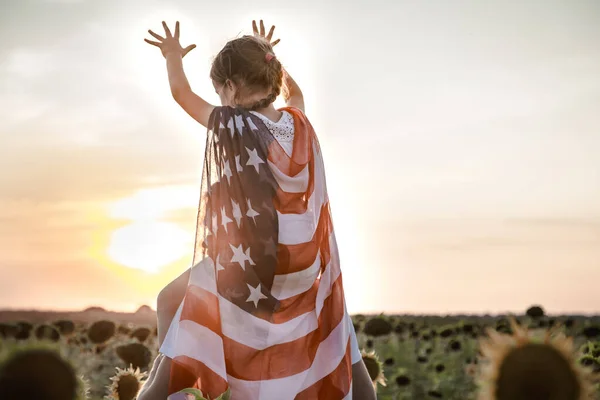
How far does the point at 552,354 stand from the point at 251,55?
2.81 metres

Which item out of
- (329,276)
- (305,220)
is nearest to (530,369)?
(329,276)

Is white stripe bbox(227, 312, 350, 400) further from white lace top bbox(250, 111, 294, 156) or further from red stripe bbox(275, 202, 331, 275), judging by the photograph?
white lace top bbox(250, 111, 294, 156)

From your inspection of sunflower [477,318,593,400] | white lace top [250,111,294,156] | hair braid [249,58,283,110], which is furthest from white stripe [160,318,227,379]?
sunflower [477,318,593,400]

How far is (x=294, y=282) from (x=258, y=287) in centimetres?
27

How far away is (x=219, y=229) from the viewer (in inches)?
220

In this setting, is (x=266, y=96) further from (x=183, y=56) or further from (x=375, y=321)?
(x=375, y=321)

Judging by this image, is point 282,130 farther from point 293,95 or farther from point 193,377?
point 193,377

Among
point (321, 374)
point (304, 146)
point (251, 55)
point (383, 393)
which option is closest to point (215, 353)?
point (321, 374)

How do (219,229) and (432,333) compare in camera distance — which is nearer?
(219,229)

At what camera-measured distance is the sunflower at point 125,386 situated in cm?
760

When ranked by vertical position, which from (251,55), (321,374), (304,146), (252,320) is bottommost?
(321,374)

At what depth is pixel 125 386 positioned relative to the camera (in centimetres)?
769

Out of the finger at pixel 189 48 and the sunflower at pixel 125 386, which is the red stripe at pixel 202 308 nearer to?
the finger at pixel 189 48

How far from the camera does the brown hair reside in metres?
5.82
